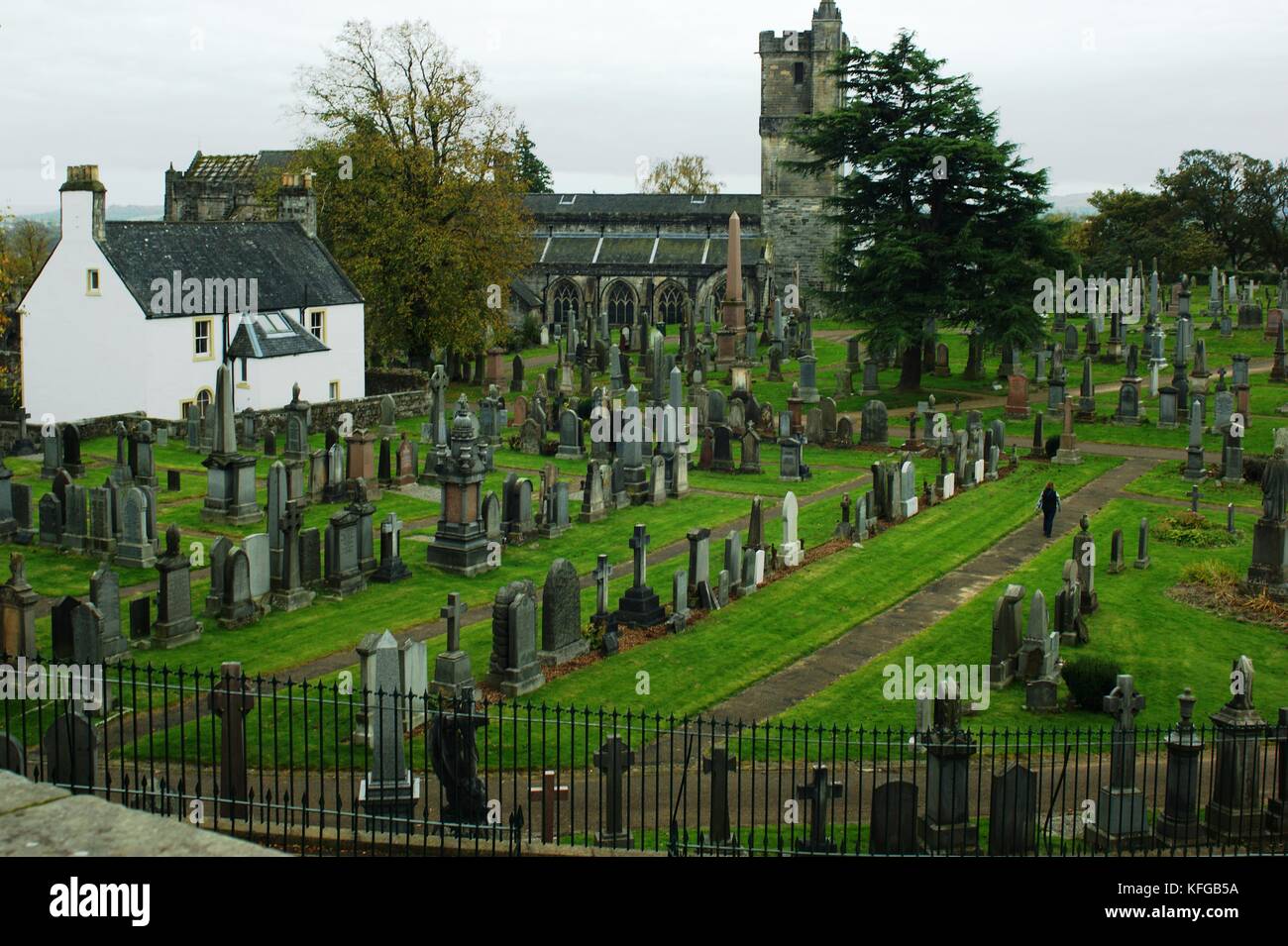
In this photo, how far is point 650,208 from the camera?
77.0 meters

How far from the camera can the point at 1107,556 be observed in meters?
25.0

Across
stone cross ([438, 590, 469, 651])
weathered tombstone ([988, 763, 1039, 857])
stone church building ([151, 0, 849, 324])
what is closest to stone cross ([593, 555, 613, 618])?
stone cross ([438, 590, 469, 651])

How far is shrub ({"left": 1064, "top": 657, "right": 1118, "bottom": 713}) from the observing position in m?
16.7

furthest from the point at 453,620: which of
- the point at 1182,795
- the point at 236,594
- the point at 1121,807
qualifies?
the point at 1182,795

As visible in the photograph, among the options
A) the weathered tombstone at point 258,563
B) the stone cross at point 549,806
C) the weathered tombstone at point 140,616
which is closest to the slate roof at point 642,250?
the weathered tombstone at point 258,563

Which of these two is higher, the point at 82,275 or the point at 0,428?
the point at 82,275

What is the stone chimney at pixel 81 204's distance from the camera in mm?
37875

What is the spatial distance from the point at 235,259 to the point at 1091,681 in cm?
3211

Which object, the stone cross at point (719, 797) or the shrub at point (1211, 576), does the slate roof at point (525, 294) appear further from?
the stone cross at point (719, 797)

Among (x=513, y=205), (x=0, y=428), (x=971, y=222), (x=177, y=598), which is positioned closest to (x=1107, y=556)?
(x=177, y=598)

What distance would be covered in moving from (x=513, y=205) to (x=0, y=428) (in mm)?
20752

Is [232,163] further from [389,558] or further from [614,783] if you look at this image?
[614,783]

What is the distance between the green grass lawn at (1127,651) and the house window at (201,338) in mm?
24783
